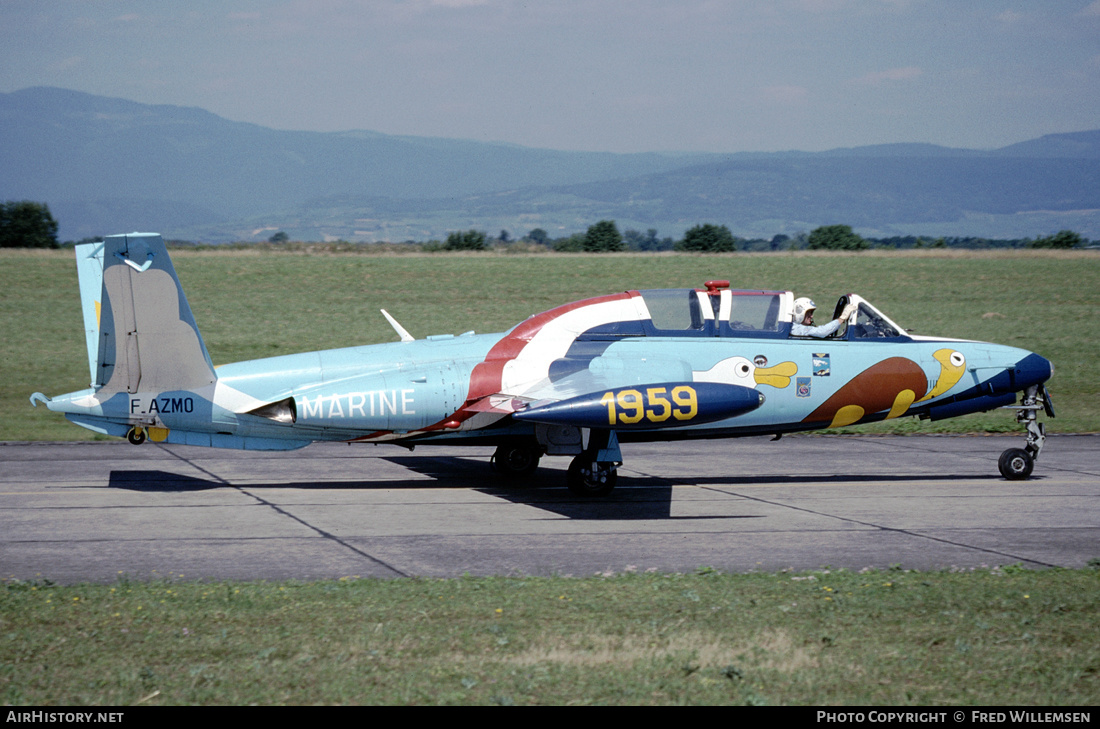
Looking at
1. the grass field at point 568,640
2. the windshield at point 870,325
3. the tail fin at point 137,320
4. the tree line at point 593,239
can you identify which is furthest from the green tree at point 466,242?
the grass field at point 568,640

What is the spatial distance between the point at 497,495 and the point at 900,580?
5901mm

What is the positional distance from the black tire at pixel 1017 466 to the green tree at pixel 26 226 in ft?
267

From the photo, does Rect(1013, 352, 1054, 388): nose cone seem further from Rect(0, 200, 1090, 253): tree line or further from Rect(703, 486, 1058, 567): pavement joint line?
Rect(0, 200, 1090, 253): tree line

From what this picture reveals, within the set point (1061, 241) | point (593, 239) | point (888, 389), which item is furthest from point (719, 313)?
point (1061, 241)

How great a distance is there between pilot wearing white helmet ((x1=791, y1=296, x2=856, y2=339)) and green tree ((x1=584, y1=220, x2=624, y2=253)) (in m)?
67.8

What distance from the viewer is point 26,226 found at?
82.7m

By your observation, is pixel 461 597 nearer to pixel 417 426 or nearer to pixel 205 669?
pixel 205 669

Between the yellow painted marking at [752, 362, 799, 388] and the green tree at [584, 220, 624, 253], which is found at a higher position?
the green tree at [584, 220, 624, 253]

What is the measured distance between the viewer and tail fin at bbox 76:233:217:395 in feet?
39.1

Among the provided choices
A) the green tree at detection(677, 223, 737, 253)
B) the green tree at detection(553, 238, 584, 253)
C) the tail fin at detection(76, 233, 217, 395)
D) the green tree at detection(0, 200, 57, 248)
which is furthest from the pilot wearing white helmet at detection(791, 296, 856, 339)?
the green tree at detection(0, 200, 57, 248)

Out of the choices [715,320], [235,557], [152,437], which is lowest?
A: [235,557]

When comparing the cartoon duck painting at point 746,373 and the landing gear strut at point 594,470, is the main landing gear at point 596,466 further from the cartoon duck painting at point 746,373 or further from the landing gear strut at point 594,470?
the cartoon duck painting at point 746,373

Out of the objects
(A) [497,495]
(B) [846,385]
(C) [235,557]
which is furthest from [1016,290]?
(C) [235,557]
